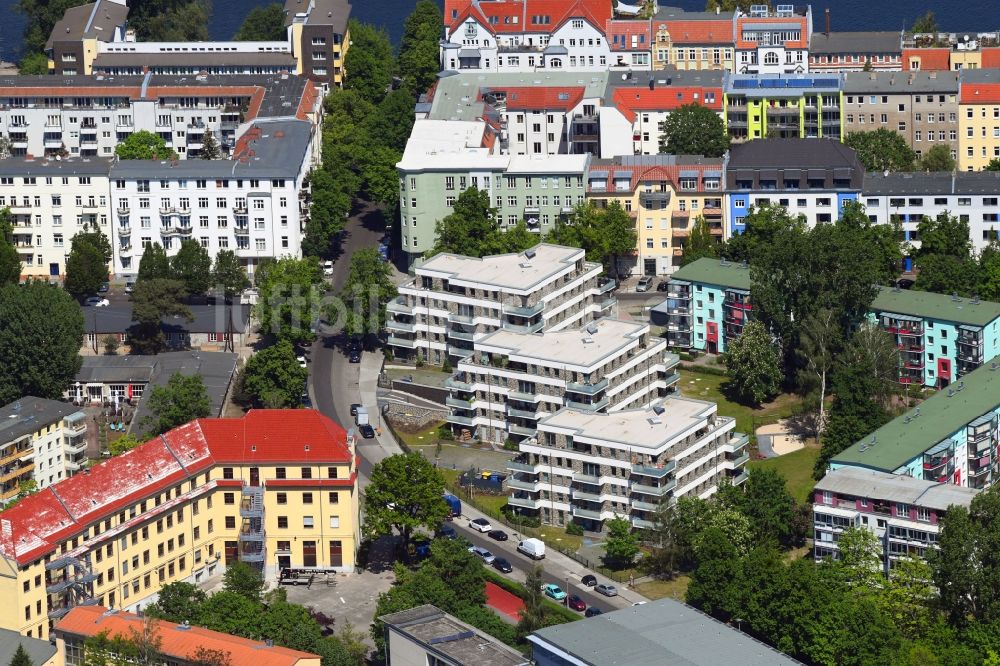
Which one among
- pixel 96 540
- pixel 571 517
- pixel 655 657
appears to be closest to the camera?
pixel 655 657

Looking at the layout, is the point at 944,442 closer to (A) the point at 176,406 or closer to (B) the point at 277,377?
(B) the point at 277,377

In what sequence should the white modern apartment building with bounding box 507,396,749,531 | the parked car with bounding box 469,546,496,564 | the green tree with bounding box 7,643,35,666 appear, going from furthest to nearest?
the white modern apartment building with bounding box 507,396,749,531 → the parked car with bounding box 469,546,496,564 → the green tree with bounding box 7,643,35,666

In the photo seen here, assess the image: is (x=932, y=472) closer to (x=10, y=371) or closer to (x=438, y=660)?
(x=438, y=660)

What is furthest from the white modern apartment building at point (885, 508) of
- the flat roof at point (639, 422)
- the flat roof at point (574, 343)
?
the flat roof at point (574, 343)

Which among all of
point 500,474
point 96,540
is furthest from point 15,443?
point 500,474

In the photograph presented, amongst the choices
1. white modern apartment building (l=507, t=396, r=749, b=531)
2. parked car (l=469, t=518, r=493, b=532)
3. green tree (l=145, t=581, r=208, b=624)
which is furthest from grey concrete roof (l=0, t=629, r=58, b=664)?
white modern apartment building (l=507, t=396, r=749, b=531)

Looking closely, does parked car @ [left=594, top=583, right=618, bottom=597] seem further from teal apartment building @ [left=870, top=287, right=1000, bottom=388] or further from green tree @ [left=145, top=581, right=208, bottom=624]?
teal apartment building @ [left=870, top=287, right=1000, bottom=388]

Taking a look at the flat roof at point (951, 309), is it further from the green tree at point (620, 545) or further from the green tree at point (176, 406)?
the green tree at point (176, 406)
